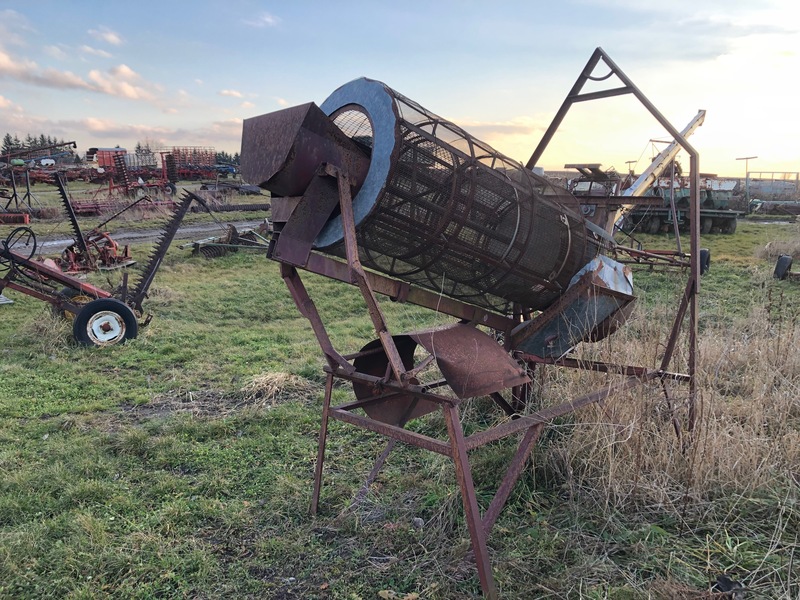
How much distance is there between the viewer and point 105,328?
23.3 ft

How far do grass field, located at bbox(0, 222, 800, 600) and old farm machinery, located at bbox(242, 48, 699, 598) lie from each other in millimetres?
305

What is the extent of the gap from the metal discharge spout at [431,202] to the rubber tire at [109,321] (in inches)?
204

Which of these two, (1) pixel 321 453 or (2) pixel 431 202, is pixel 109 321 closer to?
(1) pixel 321 453

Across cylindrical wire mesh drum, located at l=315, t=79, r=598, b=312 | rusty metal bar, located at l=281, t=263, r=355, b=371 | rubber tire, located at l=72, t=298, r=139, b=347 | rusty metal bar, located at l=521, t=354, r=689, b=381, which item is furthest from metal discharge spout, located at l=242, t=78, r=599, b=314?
rubber tire, located at l=72, t=298, r=139, b=347

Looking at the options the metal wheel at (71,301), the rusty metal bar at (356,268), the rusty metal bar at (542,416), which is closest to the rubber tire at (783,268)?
the rusty metal bar at (542,416)

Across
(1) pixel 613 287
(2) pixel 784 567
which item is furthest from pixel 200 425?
(2) pixel 784 567

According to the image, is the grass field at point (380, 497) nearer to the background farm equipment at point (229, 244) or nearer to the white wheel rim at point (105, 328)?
the white wheel rim at point (105, 328)

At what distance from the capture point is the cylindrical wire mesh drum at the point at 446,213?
270 centimetres

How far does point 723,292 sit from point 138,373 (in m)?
9.39

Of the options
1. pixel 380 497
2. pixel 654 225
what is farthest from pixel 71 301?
pixel 654 225

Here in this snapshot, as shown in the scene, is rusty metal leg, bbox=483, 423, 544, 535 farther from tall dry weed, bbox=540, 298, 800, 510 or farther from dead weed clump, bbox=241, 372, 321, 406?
dead weed clump, bbox=241, 372, 321, 406

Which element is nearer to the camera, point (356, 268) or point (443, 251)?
point (356, 268)

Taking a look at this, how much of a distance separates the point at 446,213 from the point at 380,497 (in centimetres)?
191

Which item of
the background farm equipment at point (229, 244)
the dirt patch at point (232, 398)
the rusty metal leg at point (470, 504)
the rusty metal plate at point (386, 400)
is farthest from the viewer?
the background farm equipment at point (229, 244)
